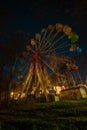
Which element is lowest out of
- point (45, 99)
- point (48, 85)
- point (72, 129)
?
point (72, 129)

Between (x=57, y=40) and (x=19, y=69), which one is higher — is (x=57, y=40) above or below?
above

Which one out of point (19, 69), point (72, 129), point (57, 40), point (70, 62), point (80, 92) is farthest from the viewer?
point (70, 62)

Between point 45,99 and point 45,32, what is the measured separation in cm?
989

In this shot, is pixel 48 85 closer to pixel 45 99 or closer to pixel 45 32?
pixel 45 99

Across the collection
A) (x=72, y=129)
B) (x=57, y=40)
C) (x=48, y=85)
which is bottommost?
(x=72, y=129)

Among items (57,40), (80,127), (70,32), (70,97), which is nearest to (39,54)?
(57,40)

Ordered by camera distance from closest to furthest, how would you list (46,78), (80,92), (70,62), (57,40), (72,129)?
1. (72,129)
2. (80,92)
3. (46,78)
4. (57,40)
5. (70,62)

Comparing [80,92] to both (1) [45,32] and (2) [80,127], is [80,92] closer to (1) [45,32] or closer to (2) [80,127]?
(1) [45,32]

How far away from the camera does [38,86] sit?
24906mm

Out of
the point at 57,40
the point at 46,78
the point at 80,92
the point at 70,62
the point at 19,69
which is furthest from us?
the point at 70,62

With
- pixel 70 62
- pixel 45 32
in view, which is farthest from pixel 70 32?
pixel 70 62

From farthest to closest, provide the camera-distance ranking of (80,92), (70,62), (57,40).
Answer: (70,62) → (57,40) → (80,92)

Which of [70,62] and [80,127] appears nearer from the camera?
[80,127]

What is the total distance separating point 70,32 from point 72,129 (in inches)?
759
